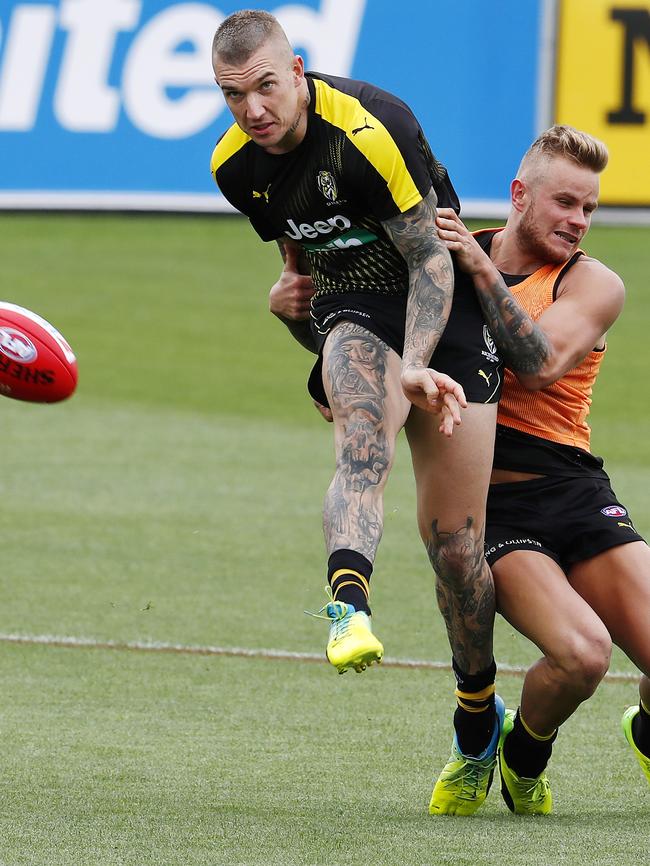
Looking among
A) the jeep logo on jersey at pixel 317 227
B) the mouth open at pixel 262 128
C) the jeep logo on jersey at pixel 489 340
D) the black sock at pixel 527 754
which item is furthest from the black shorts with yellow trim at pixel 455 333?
the black sock at pixel 527 754

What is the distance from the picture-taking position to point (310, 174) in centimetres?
519

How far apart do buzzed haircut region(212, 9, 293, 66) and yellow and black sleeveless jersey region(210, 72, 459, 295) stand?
9.5 inches

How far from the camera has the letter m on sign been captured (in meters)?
16.7

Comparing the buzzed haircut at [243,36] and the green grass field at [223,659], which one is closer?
the green grass field at [223,659]

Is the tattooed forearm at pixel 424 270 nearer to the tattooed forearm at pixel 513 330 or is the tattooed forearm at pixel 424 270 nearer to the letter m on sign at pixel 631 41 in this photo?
the tattooed forearm at pixel 513 330

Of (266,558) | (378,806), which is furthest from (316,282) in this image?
(266,558)

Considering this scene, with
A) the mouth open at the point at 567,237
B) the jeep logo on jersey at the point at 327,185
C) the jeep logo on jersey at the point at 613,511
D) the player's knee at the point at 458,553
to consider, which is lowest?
the player's knee at the point at 458,553

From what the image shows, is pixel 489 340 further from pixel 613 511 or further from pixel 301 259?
pixel 301 259

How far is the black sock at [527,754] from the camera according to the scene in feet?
17.4

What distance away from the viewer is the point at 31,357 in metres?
5.67

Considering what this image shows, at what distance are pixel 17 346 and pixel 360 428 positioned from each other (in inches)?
55.3

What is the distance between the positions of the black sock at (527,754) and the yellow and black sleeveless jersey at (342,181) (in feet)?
5.14

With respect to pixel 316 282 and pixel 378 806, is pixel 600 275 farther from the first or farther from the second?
pixel 378 806

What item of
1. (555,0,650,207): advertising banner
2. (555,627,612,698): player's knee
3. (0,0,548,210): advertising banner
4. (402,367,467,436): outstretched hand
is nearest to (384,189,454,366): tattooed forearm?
(402,367,467,436): outstretched hand
